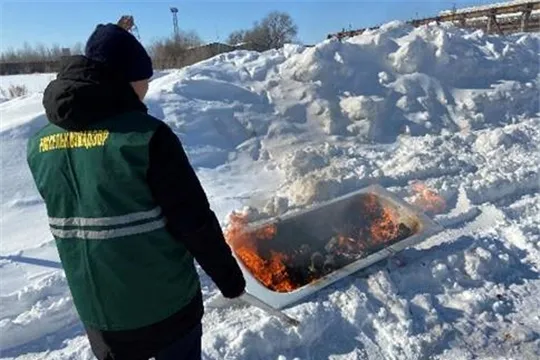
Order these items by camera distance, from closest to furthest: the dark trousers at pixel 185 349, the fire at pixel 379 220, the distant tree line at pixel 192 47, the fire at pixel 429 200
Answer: the dark trousers at pixel 185 349 < the fire at pixel 379 220 < the fire at pixel 429 200 < the distant tree line at pixel 192 47

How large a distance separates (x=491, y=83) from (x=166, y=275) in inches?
335

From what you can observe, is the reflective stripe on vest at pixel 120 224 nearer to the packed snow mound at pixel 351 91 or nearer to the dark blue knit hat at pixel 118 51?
the dark blue knit hat at pixel 118 51

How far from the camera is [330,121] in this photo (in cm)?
768

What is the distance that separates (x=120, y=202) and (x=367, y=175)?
4.57 metres

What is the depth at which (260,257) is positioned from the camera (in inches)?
172

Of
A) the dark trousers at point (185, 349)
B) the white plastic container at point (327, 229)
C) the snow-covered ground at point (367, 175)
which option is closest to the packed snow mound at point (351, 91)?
the snow-covered ground at point (367, 175)

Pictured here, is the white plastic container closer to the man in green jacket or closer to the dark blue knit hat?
the man in green jacket

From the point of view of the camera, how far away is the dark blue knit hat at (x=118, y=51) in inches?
71.1

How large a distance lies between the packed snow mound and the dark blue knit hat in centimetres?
482

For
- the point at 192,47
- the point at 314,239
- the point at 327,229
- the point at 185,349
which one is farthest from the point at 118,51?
the point at 192,47

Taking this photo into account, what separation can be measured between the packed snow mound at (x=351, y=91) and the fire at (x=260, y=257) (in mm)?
2372

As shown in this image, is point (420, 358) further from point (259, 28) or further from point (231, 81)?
point (259, 28)

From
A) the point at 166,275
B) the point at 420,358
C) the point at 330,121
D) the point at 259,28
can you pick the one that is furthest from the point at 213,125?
the point at 259,28

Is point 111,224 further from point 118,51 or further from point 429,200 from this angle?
point 429,200
